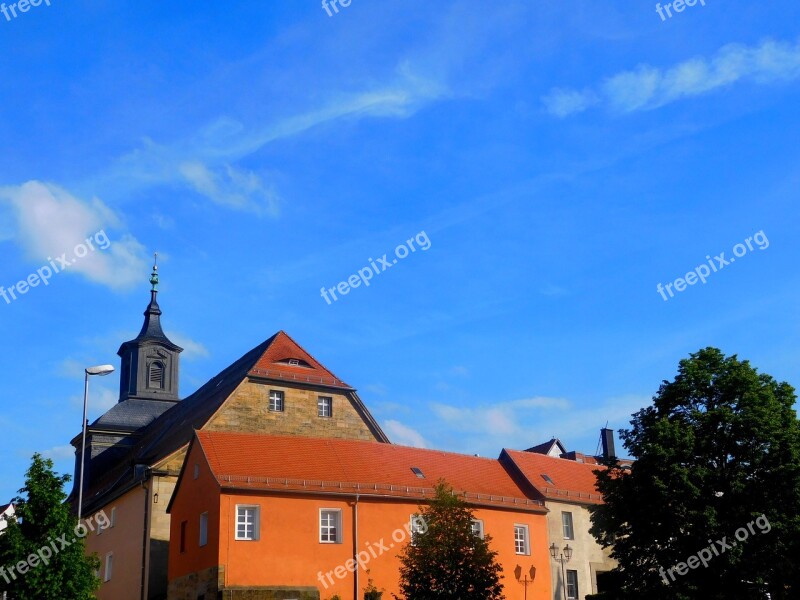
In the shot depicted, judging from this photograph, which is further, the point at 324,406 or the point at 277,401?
the point at 324,406

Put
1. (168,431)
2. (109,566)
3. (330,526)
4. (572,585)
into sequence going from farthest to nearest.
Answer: (168,431), (109,566), (572,585), (330,526)

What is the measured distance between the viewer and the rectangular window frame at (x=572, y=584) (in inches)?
1807

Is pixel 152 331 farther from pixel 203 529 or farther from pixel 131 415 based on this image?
pixel 203 529

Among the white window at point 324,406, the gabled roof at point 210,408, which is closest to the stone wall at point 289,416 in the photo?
the white window at point 324,406

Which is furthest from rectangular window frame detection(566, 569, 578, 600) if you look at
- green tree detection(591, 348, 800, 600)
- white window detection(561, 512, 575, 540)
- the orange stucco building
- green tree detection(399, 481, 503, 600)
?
green tree detection(399, 481, 503, 600)

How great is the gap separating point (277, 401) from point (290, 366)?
2.31 m

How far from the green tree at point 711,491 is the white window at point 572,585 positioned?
1085 centimetres

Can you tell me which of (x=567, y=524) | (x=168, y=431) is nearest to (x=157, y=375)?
(x=168, y=431)

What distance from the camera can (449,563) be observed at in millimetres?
32062

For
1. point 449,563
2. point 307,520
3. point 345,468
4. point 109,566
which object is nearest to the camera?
point 449,563

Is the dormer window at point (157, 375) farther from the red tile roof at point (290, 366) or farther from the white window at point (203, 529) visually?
the white window at point (203, 529)

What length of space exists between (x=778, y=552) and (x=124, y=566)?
101 feet

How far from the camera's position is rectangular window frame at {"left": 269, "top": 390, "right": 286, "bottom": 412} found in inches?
1986

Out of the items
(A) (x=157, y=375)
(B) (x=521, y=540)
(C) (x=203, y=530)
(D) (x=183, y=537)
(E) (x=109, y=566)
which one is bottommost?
(E) (x=109, y=566)
